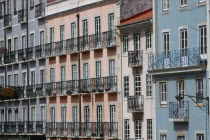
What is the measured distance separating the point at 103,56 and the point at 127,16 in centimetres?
403

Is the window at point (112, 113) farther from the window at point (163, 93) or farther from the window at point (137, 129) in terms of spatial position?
the window at point (163, 93)

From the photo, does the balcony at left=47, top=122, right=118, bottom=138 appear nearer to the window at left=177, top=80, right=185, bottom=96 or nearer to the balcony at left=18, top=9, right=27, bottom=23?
the window at left=177, top=80, right=185, bottom=96

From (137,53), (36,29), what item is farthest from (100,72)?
(36,29)

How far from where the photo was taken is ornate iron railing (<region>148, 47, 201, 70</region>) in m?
65.9

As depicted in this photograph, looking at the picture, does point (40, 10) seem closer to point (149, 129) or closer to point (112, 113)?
point (112, 113)

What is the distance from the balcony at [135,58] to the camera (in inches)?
2889

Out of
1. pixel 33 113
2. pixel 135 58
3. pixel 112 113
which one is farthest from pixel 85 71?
pixel 33 113

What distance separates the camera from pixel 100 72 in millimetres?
80000

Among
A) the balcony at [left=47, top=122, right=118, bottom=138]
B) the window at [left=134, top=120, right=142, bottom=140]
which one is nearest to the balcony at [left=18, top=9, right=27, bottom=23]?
the balcony at [left=47, top=122, right=118, bottom=138]

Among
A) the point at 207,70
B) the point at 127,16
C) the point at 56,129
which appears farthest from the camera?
the point at 56,129

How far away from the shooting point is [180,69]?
67.3 meters

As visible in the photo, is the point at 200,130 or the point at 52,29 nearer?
the point at 200,130

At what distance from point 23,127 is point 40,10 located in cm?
1111

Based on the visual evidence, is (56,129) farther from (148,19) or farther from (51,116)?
(148,19)
